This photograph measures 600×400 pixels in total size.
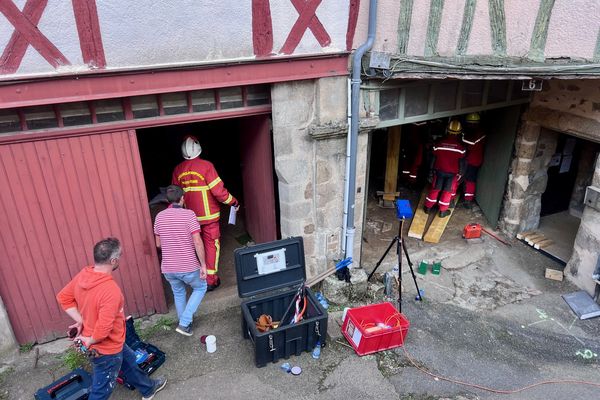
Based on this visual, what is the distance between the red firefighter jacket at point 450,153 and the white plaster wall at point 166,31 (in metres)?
3.62

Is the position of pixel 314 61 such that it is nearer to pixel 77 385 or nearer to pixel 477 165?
pixel 77 385

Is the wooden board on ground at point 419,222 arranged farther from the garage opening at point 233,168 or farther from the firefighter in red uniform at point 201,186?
the firefighter in red uniform at point 201,186

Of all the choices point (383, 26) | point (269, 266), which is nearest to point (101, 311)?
point (269, 266)

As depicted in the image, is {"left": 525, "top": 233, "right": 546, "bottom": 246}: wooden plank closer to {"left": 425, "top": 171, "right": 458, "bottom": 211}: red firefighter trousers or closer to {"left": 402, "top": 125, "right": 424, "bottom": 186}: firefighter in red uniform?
{"left": 425, "top": 171, "right": 458, "bottom": 211}: red firefighter trousers

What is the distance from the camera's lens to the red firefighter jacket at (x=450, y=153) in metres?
7.23

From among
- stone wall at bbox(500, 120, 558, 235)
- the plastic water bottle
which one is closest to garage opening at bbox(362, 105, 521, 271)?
stone wall at bbox(500, 120, 558, 235)

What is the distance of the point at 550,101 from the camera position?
6.25 metres

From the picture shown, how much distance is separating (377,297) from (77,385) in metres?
3.44

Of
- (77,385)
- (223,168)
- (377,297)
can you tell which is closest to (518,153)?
(377,297)

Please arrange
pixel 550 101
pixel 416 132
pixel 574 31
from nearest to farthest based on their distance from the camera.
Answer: pixel 574 31, pixel 550 101, pixel 416 132

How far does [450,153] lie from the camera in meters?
7.25

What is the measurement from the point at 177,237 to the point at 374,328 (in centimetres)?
227

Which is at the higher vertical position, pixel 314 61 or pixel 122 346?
pixel 314 61

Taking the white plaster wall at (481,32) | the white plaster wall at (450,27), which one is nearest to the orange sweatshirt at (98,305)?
the white plaster wall at (450,27)
